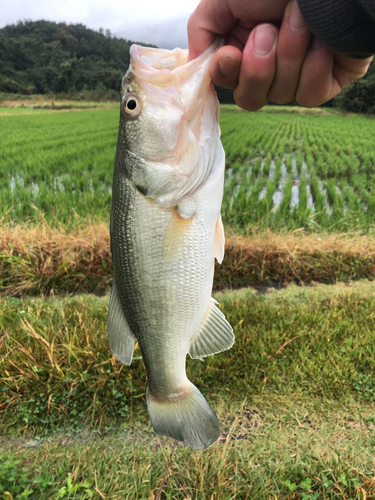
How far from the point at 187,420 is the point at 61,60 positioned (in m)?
65.5

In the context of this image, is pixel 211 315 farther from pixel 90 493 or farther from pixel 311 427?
pixel 311 427

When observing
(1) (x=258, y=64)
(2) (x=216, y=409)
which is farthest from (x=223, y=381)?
(1) (x=258, y=64)

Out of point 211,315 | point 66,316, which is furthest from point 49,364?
point 211,315

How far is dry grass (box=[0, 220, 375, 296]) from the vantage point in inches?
153

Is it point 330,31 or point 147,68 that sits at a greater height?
point 330,31

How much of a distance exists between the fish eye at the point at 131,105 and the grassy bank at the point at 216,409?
1687mm

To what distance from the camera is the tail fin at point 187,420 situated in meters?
1.26

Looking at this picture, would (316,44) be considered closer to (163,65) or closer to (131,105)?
(163,65)

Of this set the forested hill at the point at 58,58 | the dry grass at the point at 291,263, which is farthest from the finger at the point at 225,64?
the forested hill at the point at 58,58

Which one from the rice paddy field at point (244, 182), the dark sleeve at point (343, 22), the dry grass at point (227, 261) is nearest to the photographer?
the dark sleeve at point (343, 22)

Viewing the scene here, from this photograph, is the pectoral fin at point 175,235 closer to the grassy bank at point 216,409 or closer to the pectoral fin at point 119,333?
the pectoral fin at point 119,333

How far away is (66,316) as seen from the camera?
10.00 ft

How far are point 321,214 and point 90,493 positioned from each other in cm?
475

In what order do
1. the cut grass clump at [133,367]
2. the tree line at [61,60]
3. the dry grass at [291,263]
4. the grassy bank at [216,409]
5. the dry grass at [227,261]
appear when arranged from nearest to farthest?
the grassy bank at [216,409], the cut grass clump at [133,367], the dry grass at [227,261], the dry grass at [291,263], the tree line at [61,60]
